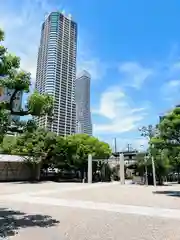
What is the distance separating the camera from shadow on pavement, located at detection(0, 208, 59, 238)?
609cm

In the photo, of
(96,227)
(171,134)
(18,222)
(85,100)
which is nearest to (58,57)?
(171,134)

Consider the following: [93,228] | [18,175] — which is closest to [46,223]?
[93,228]

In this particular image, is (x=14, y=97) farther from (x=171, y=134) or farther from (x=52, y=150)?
(x=52, y=150)

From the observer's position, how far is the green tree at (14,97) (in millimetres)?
6512

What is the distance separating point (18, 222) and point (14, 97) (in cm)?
334

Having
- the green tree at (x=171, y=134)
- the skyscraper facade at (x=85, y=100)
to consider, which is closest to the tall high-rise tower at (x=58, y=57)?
the green tree at (x=171, y=134)

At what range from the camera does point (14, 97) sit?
22.5ft

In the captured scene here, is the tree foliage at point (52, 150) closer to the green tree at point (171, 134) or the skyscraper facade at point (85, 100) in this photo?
the green tree at point (171, 134)

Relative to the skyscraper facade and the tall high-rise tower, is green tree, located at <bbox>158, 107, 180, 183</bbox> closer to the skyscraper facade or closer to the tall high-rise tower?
the tall high-rise tower

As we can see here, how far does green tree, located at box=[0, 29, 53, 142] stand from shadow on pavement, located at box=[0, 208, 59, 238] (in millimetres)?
2213

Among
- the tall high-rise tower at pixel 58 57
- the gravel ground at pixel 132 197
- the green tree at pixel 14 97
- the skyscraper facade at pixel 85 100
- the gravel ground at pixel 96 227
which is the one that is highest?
the skyscraper facade at pixel 85 100

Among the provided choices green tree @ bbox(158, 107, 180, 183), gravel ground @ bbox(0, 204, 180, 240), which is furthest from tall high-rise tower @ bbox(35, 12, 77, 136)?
gravel ground @ bbox(0, 204, 180, 240)

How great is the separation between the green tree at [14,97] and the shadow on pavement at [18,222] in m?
2.21

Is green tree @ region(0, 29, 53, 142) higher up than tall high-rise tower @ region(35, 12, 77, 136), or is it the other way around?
tall high-rise tower @ region(35, 12, 77, 136)
